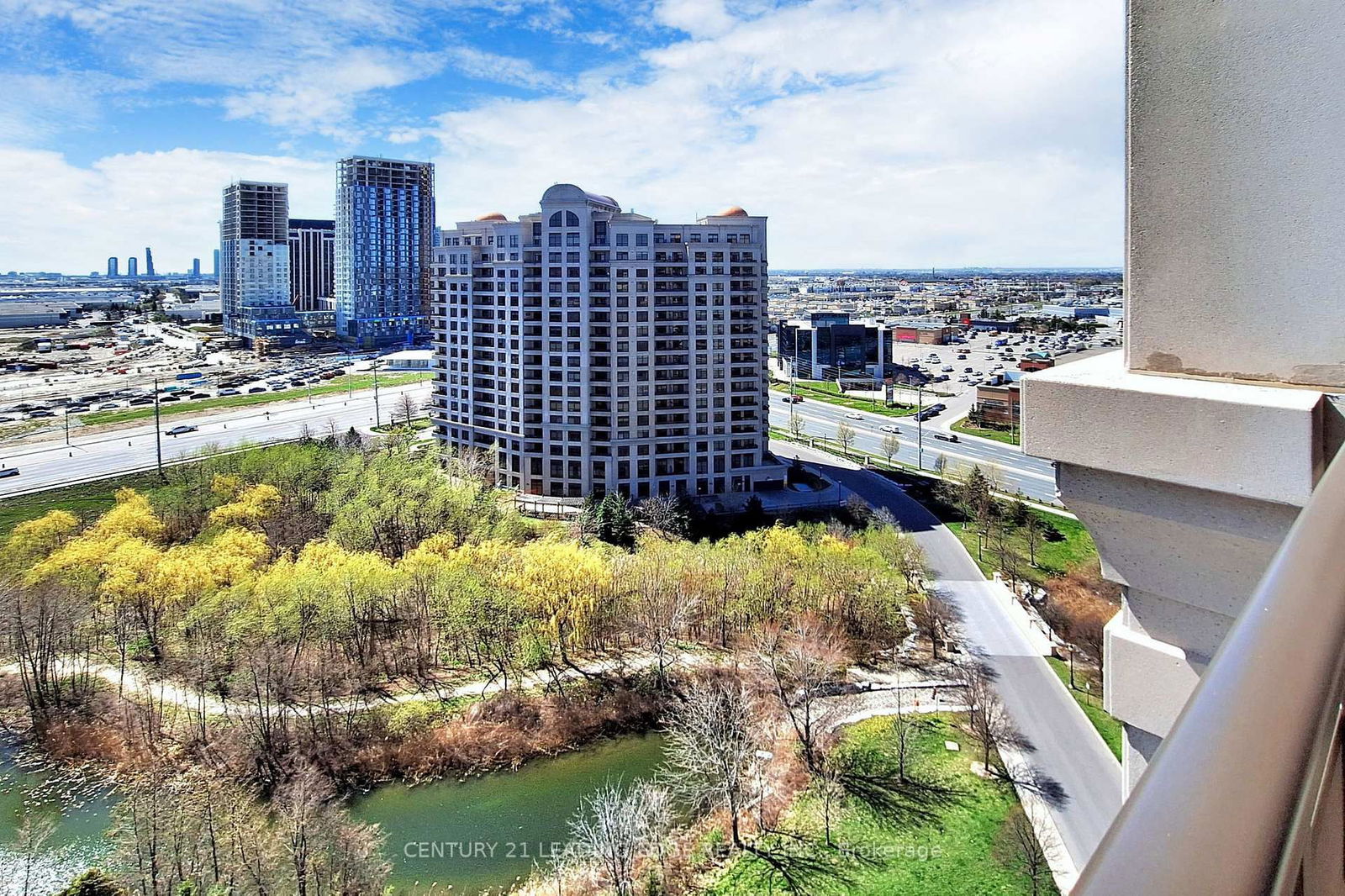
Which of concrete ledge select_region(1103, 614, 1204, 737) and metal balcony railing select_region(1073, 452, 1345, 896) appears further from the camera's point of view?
concrete ledge select_region(1103, 614, 1204, 737)

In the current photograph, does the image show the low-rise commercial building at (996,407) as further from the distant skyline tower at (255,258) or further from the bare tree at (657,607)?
the distant skyline tower at (255,258)

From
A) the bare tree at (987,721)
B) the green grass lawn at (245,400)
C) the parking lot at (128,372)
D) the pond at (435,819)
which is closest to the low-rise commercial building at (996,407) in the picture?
the bare tree at (987,721)

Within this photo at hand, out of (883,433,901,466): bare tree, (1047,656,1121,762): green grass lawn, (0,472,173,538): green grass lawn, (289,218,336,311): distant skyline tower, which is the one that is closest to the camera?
(1047,656,1121,762): green grass lawn

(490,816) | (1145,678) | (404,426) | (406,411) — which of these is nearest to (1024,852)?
(490,816)

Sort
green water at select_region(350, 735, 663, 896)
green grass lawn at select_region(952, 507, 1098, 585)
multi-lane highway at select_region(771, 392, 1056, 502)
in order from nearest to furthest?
green water at select_region(350, 735, 663, 896), green grass lawn at select_region(952, 507, 1098, 585), multi-lane highway at select_region(771, 392, 1056, 502)

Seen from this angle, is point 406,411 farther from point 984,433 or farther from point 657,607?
point 984,433

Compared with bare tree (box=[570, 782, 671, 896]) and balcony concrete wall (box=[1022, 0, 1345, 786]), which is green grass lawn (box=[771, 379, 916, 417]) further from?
balcony concrete wall (box=[1022, 0, 1345, 786])

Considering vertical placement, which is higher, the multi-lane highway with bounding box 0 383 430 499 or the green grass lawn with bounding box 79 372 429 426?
the green grass lawn with bounding box 79 372 429 426

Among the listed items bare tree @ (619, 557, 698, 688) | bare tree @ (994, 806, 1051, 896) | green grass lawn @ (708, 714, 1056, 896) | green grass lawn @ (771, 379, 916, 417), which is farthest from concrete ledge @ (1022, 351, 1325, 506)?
green grass lawn @ (771, 379, 916, 417)
